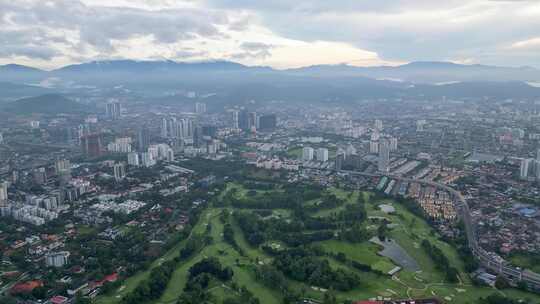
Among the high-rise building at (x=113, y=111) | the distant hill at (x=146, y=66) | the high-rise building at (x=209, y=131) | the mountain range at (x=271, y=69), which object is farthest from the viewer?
Answer: the distant hill at (x=146, y=66)

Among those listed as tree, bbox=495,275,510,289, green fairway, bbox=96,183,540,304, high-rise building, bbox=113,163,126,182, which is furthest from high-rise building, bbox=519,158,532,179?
high-rise building, bbox=113,163,126,182

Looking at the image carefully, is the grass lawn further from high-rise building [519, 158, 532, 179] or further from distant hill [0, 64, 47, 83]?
distant hill [0, 64, 47, 83]

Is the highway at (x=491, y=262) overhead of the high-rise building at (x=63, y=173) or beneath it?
beneath

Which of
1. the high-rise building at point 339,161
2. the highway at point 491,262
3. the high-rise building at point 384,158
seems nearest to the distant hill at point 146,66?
the high-rise building at point 339,161

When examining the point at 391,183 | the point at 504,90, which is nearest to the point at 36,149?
the point at 391,183

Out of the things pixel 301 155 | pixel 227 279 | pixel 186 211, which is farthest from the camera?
pixel 301 155

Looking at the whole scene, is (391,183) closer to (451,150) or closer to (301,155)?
→ (301,155)

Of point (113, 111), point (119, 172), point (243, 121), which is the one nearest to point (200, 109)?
point (113, 111)

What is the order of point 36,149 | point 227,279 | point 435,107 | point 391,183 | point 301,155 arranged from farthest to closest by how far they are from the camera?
point 435,107 → point 36,149 → point 301,155 → point 391,183 → point 227,279

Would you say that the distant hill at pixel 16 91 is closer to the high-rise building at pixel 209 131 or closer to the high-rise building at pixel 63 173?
the high-rise building at pixel 209 131
